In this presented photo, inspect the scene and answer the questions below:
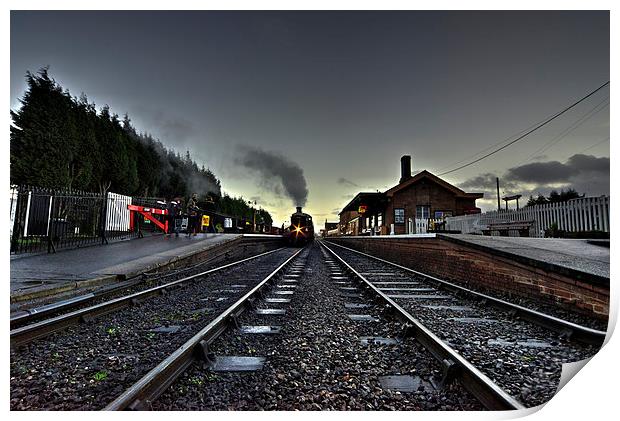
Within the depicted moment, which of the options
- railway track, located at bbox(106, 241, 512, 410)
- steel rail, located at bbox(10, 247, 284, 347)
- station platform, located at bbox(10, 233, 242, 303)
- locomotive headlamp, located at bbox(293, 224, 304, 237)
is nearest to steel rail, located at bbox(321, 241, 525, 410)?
railway track, located at bbox(106, 241, 512, 410)

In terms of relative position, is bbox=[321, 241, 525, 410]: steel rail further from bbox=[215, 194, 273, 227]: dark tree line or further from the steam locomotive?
bbox=[215, 194, 273, 227]: dark tree line

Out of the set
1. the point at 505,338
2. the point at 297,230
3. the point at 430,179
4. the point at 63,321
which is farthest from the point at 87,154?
the point at 505,338

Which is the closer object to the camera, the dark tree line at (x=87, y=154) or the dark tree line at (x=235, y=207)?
the dark tree line at (x=87, y=154)

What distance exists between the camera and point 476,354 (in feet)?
9.69

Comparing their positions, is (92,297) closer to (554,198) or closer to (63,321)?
(63,321)

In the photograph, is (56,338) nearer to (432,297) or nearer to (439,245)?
(432,297)

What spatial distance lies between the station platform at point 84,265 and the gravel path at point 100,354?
1.57 m

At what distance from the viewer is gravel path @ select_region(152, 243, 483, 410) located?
2.08 m

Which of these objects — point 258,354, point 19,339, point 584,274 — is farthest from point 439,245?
point 19,339

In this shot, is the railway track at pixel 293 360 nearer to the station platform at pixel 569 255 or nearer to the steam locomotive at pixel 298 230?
the station platform at pixel 569 255

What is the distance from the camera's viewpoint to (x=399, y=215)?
22.9 m

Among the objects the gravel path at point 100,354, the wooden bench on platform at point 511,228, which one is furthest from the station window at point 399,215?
the gravel path at point 100,354

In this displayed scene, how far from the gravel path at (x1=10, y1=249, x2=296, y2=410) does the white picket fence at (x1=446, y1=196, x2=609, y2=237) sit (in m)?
8.29

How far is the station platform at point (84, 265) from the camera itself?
16.9ft
